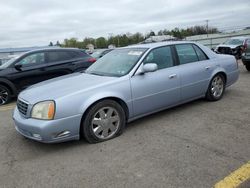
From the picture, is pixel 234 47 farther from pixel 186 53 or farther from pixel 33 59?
pixel 33 59

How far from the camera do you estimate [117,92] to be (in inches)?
167

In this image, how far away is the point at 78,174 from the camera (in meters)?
3.23

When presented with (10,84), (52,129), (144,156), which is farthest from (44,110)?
(10,84)

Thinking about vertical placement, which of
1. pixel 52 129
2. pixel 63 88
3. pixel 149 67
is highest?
pixel 149 67

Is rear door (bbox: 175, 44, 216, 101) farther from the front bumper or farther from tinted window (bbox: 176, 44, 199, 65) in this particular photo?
the front bumper

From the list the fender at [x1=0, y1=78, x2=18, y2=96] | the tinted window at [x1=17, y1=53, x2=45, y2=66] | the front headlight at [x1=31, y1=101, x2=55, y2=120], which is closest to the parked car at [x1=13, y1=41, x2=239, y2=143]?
the front headlight at [x1=31, y1=101, x2=55, y2=120]

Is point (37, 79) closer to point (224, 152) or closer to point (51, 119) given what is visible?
point (51, 119)

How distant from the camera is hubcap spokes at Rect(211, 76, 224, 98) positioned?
5922 millimetres

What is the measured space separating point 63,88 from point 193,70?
8.90 feet

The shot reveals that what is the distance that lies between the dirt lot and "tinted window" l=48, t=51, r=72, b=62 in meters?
3.91

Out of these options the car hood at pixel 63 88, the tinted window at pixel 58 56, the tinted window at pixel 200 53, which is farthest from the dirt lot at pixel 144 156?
the tinted window at pixel 58 56

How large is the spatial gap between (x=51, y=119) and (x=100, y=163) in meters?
0.94

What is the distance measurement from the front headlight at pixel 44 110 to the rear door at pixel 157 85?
1396mm

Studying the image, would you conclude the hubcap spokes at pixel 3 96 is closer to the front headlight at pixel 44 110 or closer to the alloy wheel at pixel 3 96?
the alloy wheel at pixel 3 96
